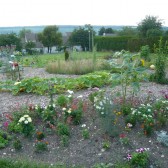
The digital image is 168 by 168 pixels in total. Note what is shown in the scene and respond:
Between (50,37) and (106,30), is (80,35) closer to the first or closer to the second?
(50,37)

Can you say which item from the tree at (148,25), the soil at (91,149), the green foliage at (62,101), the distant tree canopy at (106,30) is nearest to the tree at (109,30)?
the distant tree canopy at (106,30)

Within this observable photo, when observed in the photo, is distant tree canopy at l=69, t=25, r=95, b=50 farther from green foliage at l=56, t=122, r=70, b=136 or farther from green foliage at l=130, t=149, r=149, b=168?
green foliage at l=130, t=149, r=149, b=168

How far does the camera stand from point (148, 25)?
1276 inches

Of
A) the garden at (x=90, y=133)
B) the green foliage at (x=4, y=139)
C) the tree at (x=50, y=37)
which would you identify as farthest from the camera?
the tree at (x=50, y=37)

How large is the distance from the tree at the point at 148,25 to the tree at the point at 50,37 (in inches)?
641

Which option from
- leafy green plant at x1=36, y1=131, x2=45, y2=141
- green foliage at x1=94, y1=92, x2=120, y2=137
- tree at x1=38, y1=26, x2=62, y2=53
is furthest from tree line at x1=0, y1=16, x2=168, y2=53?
leafy green plant at x1=36, y1=131, x2=45, y2=141

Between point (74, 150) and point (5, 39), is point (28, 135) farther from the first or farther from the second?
point (5, 39)

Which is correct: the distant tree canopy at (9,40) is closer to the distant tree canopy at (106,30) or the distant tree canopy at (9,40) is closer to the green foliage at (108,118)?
the distant tree canopy at (106,30)

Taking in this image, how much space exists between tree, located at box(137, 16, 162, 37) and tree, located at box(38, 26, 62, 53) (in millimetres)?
16276

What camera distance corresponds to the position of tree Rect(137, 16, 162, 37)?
3241 cm

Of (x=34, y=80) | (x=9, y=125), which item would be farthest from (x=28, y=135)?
(x=34, y=80)

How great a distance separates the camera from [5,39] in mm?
35281

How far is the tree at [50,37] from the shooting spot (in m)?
45.0

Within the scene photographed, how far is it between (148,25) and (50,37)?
60.1 feet
